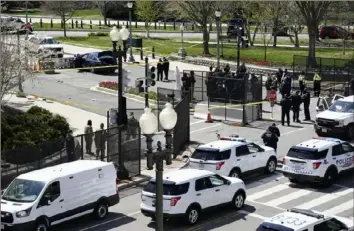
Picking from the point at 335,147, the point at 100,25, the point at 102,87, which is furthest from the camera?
the point at 100,25

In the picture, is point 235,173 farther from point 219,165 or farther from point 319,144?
point 319,144

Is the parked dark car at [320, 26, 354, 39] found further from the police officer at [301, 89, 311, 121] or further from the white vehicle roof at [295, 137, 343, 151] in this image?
the white vehicle roof at [295, 137, 343, 151]

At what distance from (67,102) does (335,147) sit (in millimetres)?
18388

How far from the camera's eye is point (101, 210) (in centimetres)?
1867

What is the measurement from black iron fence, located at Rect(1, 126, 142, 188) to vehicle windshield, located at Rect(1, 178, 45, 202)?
1.68 m

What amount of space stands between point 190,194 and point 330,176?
5.06 metres

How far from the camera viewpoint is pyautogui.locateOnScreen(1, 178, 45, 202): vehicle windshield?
56.2 feet

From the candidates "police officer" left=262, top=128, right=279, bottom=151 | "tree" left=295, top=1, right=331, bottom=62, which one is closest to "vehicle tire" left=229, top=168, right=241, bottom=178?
"police officer" left=262, top=128, right=279, bottom=151

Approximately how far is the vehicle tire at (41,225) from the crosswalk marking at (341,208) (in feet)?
22.3

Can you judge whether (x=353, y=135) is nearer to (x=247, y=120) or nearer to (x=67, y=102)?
(x=247, y=120)

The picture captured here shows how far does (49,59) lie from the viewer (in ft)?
157

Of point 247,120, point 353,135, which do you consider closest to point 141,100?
point 247,120

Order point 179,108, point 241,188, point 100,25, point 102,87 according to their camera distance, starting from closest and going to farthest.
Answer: point 241,188 → point 179,108 → point 102,87 → point 100,25

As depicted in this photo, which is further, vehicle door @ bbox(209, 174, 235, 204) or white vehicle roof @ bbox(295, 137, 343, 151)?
white vehicle roof @ bbox(295, 137, 343, 151)
